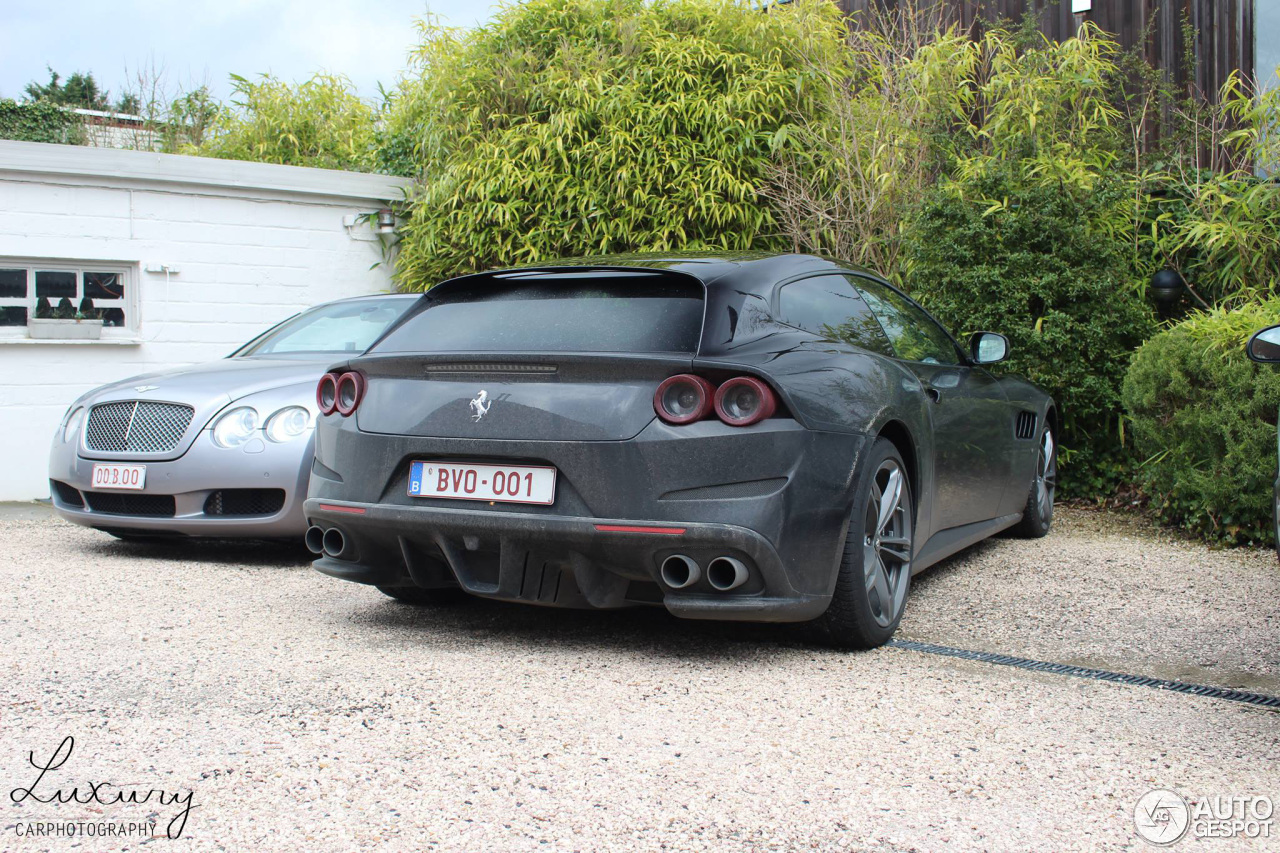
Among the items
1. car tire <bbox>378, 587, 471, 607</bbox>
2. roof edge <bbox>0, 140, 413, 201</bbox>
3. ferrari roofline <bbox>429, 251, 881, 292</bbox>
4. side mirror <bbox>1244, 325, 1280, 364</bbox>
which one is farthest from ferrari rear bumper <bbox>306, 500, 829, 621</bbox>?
roof edge <bbox>0, 140, 413, 201</bbox>

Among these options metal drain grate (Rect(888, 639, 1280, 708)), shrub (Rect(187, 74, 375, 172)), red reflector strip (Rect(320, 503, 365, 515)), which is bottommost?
metal drain grate (Rect(888, 639, 1280, 708))

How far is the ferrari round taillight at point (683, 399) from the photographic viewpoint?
318 centimetres

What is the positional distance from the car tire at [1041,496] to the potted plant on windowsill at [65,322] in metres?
6.22

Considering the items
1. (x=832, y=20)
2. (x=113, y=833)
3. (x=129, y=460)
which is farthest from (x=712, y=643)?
(x=832, y=20)

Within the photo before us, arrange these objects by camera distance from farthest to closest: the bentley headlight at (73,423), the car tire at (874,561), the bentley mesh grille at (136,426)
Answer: the bentley headlight at (73,423)
the bentley mesh grille at (136,426)
the car tire at (874,561)

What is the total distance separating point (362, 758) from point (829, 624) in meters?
1.53

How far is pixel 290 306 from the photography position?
8961 mm

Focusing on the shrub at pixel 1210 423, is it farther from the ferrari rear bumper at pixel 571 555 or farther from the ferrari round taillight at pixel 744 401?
the ferrari round taillight at pixel 744 401

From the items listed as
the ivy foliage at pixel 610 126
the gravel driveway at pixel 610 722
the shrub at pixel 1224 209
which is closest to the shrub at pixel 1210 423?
the shrub at pixel 1224 209

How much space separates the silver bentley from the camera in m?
5.00

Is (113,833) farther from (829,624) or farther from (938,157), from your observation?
(938,157)

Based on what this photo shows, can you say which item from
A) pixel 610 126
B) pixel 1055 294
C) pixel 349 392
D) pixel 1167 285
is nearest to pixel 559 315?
pixel 349 392

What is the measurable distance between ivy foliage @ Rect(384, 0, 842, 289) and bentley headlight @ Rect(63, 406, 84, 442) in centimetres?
384

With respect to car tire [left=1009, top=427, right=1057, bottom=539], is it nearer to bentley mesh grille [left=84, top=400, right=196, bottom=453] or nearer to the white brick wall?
bentley mesh grille [left=84, top=400, right=196, bottom=453]
